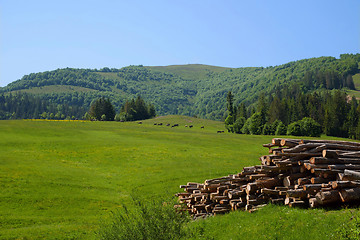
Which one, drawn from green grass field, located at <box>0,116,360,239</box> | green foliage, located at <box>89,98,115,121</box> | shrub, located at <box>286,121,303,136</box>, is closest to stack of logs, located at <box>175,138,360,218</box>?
green grass field, located at <box>0,116,360,239</box>

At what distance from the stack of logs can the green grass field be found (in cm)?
82

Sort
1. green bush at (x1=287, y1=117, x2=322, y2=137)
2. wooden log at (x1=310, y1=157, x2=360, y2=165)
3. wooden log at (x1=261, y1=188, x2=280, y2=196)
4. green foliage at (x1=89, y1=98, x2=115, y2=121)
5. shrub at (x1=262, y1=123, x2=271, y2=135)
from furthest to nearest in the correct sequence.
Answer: green foliage at (x1=89, y1=98, x2=115, y2=121), shrub at (x1=262, y1=123, x2=271, y2=135), green bush at (x1=287, y1=117, x2=322, y2=137), wooden log at (x1=261, y1=188, x2=280, y2=196), wooden log at (x1=310, y1=157, x2=360, y2=165)

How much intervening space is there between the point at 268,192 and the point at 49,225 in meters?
17.9

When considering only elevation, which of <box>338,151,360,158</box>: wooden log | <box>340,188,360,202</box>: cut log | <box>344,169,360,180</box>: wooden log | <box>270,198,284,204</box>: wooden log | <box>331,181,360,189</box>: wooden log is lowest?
<box>270,198,284,204</box>: wooden log

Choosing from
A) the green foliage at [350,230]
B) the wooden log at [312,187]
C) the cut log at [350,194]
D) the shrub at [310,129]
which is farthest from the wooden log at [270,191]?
the shrub at [310,129]

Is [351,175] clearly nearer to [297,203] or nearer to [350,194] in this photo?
[350,194]

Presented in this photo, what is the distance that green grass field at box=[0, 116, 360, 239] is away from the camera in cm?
1705

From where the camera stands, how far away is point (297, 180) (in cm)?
1866

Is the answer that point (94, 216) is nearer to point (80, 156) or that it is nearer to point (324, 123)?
point (80, 156)

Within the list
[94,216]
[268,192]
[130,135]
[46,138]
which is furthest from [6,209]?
[130,135]

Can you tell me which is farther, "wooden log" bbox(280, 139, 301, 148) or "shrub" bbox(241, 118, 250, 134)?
"shrub" bbox(241, 118, 250, 134)

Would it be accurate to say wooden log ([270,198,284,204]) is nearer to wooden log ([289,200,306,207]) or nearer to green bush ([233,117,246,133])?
wooden log ([289,200,306,207])

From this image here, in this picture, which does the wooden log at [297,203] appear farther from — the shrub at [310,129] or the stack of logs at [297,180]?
Result: the shrub at [310,129]

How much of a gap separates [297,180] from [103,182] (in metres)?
29.3
